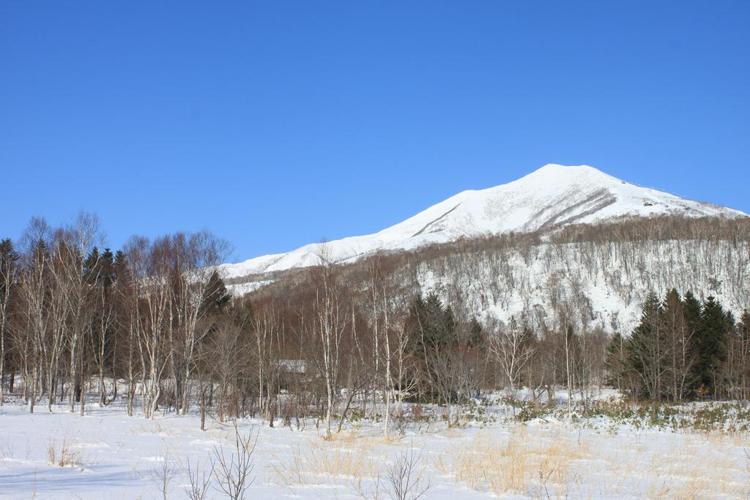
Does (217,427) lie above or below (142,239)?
below

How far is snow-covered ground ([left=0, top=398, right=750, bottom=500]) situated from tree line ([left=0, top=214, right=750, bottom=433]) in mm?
5391

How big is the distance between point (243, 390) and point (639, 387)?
28384mm

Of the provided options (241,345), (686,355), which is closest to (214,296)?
(241,345)

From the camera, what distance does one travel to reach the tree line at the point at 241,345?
2803 centimetres

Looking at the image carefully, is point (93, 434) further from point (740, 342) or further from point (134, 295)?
point (740, 342)

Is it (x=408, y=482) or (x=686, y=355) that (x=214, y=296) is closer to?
(x=686, y=355)

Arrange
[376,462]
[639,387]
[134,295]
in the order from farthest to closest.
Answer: [639,387]
[134,295]
[376,462]

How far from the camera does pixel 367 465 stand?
475 inches

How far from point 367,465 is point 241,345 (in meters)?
19.1

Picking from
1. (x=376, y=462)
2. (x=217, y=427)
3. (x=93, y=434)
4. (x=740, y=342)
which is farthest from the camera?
(x=740, y=342)

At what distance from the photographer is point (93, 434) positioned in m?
17.5

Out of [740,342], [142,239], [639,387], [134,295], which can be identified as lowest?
[639,387]

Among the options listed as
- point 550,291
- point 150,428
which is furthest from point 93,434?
point 550,291

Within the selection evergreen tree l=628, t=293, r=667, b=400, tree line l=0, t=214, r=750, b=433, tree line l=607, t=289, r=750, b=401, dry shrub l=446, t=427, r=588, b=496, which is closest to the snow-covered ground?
dry shrub l=446, t=427, r=588, b=496
